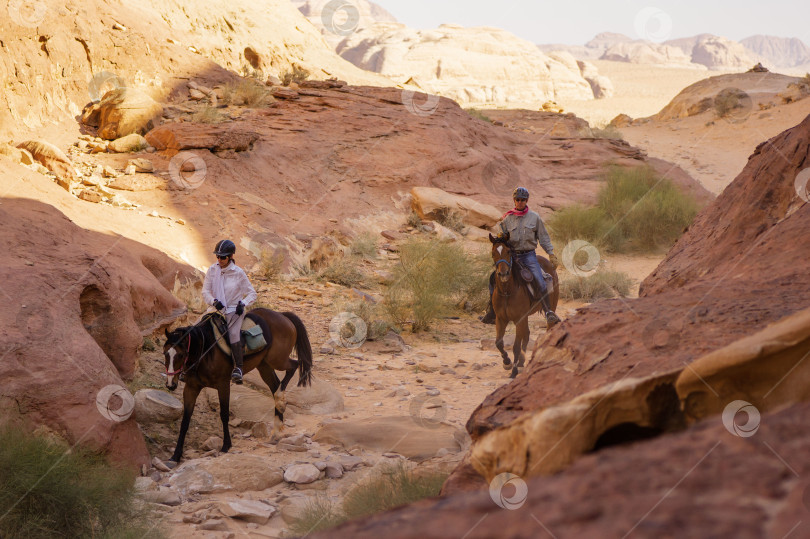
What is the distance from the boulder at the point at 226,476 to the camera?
5.45m

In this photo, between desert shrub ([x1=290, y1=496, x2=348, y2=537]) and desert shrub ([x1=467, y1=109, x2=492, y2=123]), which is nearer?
desert shrub ([x1=290, y1=496, x2=348, y2=537])

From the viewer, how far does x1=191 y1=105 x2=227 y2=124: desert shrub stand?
17109 millimetres

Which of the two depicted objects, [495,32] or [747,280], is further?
[495,32]

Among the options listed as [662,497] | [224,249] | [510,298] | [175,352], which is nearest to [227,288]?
[224,249]

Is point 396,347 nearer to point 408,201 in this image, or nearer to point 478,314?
point 478,314

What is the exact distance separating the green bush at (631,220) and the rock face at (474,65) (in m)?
40.6

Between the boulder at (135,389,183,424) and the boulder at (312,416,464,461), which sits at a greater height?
the boulder at (312,416,464,461)

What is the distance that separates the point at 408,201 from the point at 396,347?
854 cm

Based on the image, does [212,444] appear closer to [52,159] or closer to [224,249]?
[224,249]

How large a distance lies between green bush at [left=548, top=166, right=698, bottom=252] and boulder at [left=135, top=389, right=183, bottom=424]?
13704 millimetres

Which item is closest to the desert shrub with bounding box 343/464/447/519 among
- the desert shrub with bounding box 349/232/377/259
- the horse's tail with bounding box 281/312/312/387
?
the horse's tail with bounding box 281/312/312/387

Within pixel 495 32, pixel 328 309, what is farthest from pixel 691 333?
pixel 495 32

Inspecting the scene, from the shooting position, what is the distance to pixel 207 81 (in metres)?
19.8

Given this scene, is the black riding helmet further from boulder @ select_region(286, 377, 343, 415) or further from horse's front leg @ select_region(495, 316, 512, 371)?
horse's front leg @ select_region(495, 316, 512, 371)
